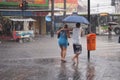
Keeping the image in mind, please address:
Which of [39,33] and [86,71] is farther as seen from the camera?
[39,33]

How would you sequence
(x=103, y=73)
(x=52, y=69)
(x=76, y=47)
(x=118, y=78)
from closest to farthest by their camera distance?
(x=118, y=78), (x=103, y=73), (x=52, y=69), (x=76, y=47)

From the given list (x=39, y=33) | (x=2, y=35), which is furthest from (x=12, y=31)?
(x=39, y=33)

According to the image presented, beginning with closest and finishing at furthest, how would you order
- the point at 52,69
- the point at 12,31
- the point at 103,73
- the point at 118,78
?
the point at 118,78, the point at 103,73, the point at 52,69, the point at 12,31

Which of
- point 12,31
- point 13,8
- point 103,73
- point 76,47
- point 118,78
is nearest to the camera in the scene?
point 118,78

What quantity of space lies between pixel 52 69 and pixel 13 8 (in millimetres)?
37965

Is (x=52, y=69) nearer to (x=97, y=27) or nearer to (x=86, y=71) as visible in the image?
(x=86, y=71)

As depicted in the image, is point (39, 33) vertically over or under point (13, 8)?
under

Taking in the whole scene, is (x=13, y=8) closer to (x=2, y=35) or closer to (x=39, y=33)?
(x=39, y=33)

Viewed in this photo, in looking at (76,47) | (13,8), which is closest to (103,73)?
(76,47)

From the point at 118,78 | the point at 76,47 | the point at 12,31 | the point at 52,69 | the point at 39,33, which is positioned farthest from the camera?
the point at 39,33

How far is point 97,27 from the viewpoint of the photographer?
55.3m

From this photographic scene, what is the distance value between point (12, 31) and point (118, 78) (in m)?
26.9

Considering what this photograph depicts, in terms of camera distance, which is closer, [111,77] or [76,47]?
[111,77]

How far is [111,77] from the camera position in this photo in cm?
1188
